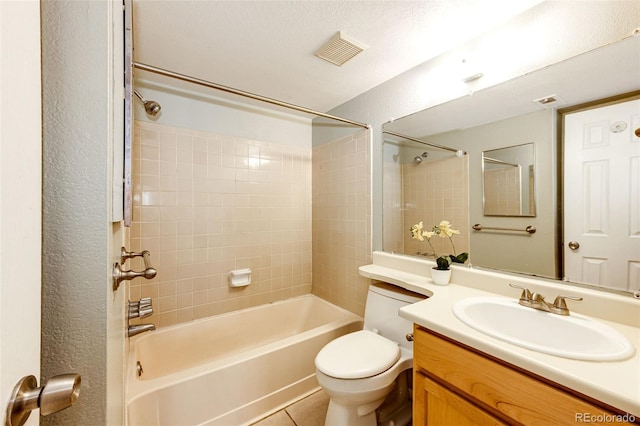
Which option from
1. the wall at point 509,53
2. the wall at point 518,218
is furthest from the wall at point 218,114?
the wall at point 518,218

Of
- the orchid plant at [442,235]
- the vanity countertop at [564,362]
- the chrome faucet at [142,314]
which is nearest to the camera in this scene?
the vanity countertop at [564,362]

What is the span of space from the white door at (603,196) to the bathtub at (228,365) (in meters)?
1.40

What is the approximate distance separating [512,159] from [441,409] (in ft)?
3.78

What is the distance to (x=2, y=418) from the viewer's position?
25cm

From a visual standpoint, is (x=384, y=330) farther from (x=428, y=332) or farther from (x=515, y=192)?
(x=515, y=192)

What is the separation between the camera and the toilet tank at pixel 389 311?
4.75 feet

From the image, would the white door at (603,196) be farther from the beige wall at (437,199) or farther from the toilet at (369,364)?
the toilet at (369,364)

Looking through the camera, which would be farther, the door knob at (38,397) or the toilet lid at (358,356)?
the toilet lid at (358,356)

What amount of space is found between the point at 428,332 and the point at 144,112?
2191 millimetres

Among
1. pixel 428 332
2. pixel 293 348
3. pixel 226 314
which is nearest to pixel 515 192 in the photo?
pixel 428 332

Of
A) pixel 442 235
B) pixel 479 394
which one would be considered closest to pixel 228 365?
pixel 479 394

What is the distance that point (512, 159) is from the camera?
1245mm

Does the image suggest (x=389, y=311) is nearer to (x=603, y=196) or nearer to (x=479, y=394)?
(x=479, y=394)

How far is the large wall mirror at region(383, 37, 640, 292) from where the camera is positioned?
0.98m
